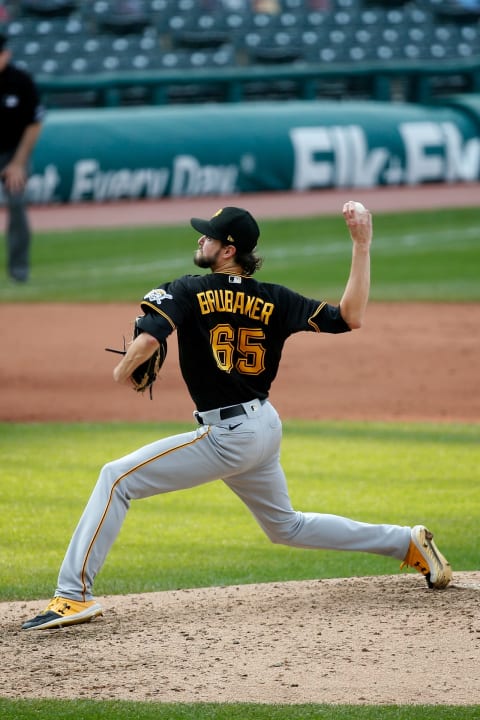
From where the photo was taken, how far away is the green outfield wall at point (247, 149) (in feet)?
65.3

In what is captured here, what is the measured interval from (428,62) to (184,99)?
583 cm

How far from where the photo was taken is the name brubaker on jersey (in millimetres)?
5145

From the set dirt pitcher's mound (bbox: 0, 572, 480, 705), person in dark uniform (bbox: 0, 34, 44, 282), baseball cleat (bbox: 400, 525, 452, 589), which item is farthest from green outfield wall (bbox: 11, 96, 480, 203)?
baseball cleat (bbox: 400, 525, 452, 589)

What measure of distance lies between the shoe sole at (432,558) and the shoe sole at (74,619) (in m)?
1.35

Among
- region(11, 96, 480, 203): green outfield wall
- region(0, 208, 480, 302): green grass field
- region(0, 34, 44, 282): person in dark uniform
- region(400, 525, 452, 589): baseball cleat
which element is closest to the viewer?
region(400, 525, 452, 589): baseball cleat

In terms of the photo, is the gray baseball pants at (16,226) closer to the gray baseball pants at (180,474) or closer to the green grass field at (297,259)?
the green grass field at (297,259)

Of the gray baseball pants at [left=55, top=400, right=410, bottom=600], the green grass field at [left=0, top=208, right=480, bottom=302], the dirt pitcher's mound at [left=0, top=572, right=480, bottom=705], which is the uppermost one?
the gray baseball pants at [left=55, top=400, right=410, bottom=600]

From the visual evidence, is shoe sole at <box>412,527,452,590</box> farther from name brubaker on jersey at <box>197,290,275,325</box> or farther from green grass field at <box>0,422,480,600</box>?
name brubaker on jersey at <box>197,290,275,325</box>

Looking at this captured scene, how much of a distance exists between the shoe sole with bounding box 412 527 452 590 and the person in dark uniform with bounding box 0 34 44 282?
9.32 m

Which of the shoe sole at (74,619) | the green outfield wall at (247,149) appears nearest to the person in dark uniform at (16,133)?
the green outfield wall at (247,149)

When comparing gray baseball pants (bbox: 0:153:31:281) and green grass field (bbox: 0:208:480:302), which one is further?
green grass field (bbox: 0:208:480:302)

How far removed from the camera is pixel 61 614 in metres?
5.17

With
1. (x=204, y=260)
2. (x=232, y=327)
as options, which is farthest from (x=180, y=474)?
(x=204, y=260)

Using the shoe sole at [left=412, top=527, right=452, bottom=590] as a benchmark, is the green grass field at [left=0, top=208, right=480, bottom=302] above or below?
below
